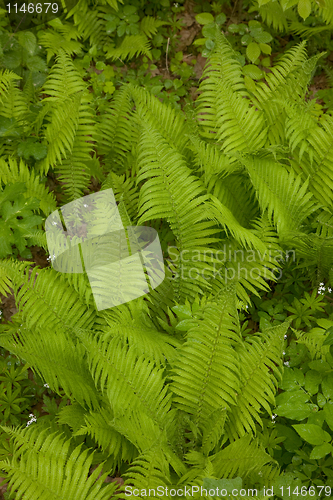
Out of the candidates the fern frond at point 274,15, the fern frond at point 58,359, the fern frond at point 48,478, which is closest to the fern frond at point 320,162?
the fern frond at point 274,15

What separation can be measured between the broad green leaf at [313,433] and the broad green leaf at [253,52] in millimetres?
3175

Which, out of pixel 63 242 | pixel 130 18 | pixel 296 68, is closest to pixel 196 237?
pixel 63 242

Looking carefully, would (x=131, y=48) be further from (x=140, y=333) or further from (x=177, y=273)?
(x=140, y=333)

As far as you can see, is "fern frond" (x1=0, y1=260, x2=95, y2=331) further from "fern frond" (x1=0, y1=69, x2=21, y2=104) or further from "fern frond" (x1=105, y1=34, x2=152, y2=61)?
"fern frond" (x1=105, y1=34, x2=152, y2=61)

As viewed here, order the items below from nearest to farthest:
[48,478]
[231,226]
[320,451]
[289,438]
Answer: [48,478] < [320,451] < [289,438] < [231,226]

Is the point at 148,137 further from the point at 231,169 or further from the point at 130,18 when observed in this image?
the point at 130,18

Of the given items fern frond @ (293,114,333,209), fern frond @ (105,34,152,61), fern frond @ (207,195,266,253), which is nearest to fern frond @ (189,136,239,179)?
fern frond @ (207,195,266,253)

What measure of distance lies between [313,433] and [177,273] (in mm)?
1223

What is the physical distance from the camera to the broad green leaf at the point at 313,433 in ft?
6.62

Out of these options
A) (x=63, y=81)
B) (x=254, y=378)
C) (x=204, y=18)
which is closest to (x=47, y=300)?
(x=254, y=378)

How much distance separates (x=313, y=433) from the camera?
2.04 meters

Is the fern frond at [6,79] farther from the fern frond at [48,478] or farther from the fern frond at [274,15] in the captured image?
the fern frond at [48,478]

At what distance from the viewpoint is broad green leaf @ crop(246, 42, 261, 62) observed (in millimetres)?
3658

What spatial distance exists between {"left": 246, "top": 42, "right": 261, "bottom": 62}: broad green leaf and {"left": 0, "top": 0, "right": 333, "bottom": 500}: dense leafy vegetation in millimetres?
28
